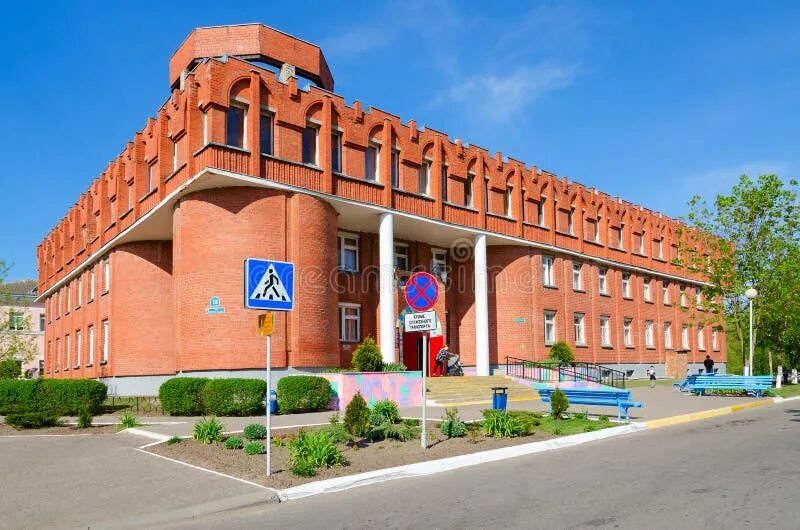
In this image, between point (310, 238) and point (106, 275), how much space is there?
575 inches

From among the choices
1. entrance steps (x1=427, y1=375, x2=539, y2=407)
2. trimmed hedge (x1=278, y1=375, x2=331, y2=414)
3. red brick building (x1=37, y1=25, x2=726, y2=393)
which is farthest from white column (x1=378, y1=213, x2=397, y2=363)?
trimmed hedge (x1=278, y1=375, x2=331, y2=414)

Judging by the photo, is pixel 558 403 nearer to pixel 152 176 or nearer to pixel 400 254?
pixel 400 254

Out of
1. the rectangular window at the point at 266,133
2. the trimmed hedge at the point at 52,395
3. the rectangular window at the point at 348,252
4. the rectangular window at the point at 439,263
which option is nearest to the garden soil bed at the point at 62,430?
the trimmed hedge at the point at 52,395

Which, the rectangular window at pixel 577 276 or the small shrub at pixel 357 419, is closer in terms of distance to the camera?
the small shrub at pixel 357 419

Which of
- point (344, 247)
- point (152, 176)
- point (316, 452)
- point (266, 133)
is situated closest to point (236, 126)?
point (266, 133)

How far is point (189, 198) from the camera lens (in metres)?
24.1

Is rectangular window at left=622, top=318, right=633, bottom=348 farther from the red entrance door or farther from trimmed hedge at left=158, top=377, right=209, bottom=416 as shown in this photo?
trimmed hedge at left=158, top=377, right=209, bottom=416

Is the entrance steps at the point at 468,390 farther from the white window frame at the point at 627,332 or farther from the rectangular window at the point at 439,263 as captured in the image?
the white window frame at the point at 627,332

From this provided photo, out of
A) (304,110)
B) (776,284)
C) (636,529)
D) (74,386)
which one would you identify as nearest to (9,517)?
(636,529)

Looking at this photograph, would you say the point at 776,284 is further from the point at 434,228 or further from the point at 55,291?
the point at 55,291

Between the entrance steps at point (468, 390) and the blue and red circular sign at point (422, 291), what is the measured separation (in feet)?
39.5

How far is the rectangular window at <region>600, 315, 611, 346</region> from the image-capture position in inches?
1620

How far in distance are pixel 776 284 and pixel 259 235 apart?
25039 mm

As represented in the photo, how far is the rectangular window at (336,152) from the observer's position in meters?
26.6
